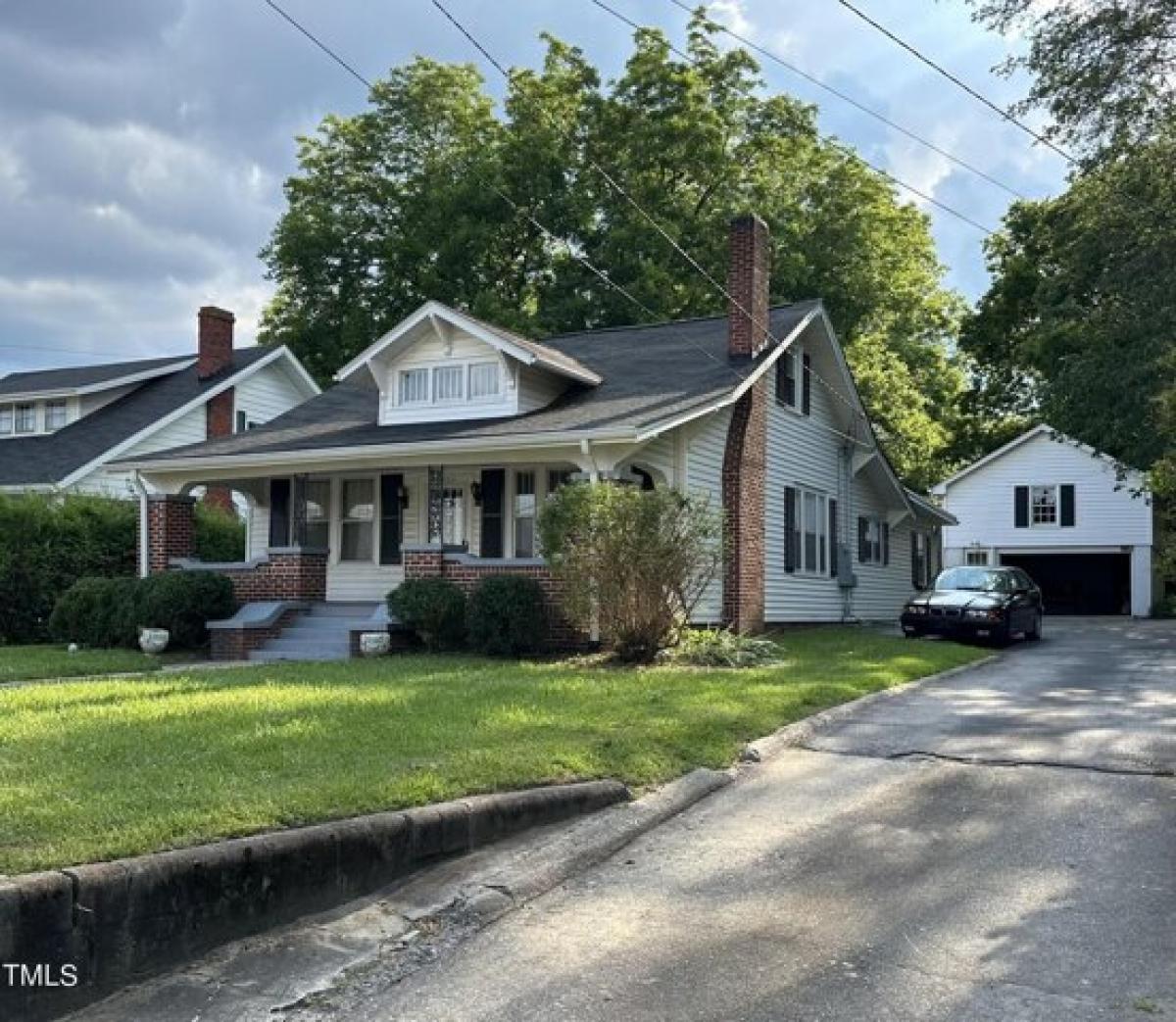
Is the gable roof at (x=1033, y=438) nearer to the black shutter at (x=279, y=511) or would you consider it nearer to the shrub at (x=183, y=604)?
the black shutter at (x=279, y=511)

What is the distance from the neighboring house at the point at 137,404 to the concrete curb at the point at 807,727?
19.5 meters

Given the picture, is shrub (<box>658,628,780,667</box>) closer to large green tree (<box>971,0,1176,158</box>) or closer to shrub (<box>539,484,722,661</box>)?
shrub (<box>539,484,722,661</box>)

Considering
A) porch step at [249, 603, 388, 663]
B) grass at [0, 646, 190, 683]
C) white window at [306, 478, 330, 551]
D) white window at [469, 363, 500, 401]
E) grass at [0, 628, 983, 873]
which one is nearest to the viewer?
grass at [0, 628, 983, 873]

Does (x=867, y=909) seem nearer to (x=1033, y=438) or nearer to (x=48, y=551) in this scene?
(x=48, y=551)

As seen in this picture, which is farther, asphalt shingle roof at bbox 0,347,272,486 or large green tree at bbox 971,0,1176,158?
asphalt shingle roof at bbox 0,347,272,486

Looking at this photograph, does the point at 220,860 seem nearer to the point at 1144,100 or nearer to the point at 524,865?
the point at 524,865

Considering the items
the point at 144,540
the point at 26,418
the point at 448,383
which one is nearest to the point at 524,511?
the point at 448,383

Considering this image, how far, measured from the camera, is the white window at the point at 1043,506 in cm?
3772

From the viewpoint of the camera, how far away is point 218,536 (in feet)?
74.5

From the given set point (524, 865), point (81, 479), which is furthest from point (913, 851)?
point (81, 479)

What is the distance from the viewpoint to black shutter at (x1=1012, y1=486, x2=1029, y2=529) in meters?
38.1

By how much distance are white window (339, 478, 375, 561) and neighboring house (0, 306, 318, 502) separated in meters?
8.79

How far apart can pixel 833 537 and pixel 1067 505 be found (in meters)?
18.4

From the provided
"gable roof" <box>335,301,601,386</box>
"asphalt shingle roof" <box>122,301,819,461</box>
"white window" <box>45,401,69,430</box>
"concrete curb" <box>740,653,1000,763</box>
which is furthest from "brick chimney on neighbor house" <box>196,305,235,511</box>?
"concrete curb" <box>740,653,1000,763</box>
